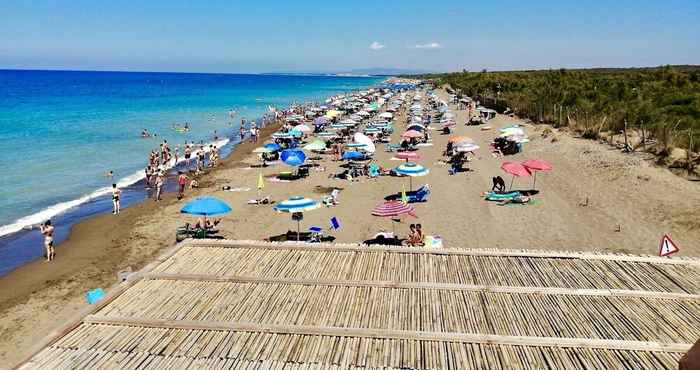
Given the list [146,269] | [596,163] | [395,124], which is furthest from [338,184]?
[395,124]

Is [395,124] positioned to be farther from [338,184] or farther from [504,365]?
[504,365]

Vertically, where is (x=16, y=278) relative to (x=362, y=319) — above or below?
below

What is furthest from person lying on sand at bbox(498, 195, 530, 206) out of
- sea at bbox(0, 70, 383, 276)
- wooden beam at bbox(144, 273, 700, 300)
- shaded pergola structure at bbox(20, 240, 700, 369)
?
sea at bbox(0, 70, 383, 276)

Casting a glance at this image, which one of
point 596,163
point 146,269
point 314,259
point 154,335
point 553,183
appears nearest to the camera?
point 154,335

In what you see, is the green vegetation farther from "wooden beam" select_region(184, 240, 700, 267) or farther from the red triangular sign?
"wooden beam" select_region(184, 240, 700, 267)

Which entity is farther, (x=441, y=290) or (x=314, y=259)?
(x=314, y=259)
